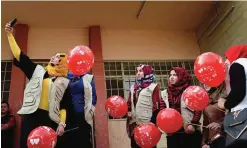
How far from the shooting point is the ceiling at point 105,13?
4453mm

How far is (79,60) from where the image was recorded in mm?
2400

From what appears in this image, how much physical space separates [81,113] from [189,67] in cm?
298

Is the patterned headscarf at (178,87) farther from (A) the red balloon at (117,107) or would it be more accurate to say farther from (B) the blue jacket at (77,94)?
(B) the blue jacket at (77,94)

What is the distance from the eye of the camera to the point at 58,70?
246cm

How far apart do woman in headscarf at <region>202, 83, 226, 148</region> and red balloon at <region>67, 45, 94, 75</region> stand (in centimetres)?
103

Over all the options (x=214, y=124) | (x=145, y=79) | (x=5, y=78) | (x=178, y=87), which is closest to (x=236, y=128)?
(x=214, y=124)

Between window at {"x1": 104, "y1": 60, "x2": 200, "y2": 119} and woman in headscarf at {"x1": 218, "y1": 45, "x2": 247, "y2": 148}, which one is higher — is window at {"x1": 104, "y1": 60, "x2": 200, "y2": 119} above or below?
above

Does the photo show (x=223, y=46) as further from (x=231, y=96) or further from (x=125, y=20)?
(x=231, y=96)

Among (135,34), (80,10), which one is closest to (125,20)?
(135,34)

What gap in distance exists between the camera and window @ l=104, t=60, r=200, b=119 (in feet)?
15.1

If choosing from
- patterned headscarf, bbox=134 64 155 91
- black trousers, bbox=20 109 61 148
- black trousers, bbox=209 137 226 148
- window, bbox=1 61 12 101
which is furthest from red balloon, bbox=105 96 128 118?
window, bbox=1 61 12 101

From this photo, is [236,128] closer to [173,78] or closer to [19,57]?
[173,78]

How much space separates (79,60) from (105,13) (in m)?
2.42

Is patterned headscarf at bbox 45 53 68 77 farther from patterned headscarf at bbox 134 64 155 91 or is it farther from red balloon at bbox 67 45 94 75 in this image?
patterned headscarf at bbox 134 64 155 91
